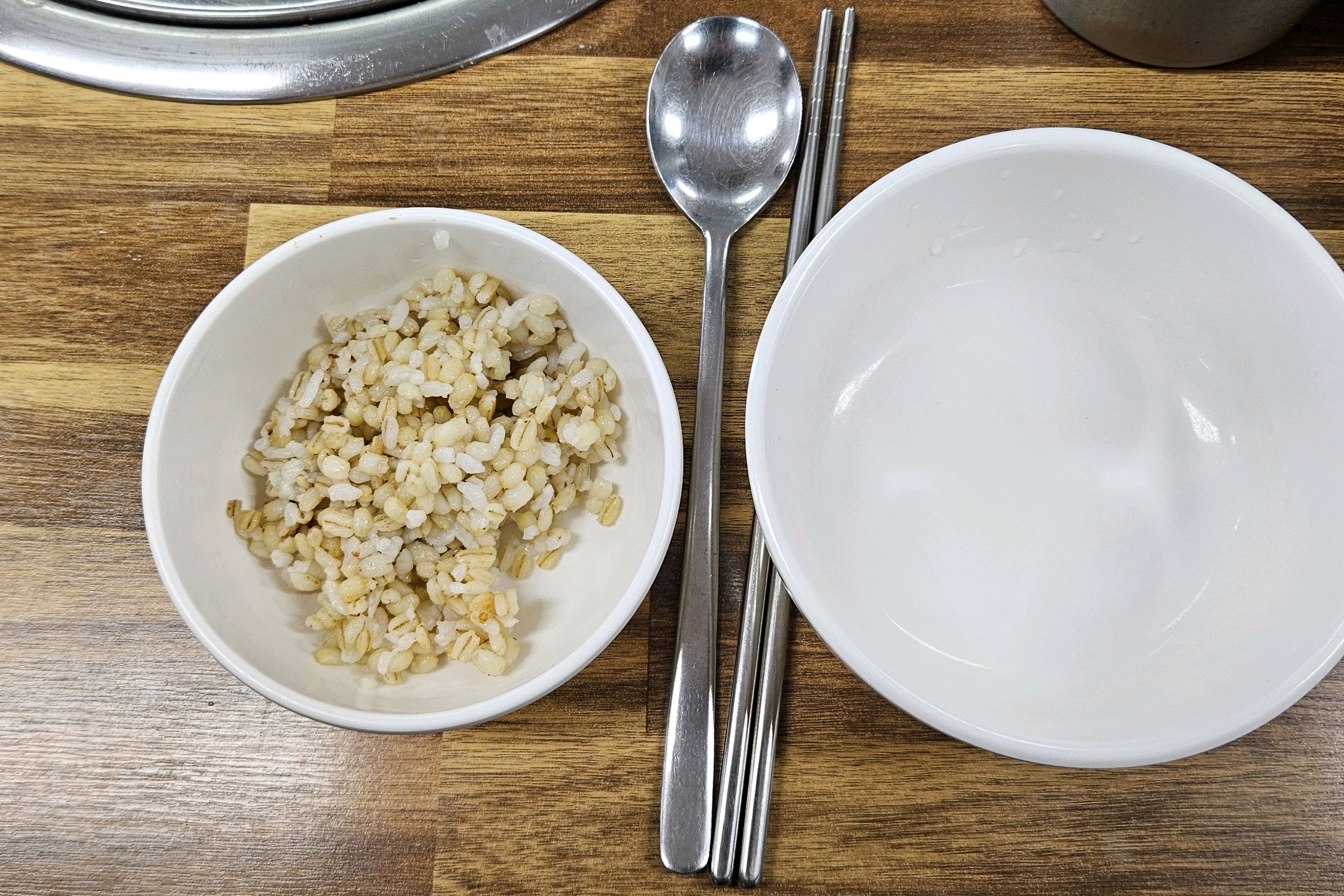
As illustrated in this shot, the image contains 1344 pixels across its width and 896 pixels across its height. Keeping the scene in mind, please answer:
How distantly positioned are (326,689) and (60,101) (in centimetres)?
62

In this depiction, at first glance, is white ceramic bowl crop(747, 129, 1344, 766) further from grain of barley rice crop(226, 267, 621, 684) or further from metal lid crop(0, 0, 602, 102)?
metal lid crop(0, 0, 602, 102)

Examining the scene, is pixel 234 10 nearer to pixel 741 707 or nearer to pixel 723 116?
pixel 723 116

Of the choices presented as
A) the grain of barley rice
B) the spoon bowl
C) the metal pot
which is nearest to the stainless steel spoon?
the spoon bowl

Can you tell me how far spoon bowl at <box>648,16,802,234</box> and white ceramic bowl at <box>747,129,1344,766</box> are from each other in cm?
16

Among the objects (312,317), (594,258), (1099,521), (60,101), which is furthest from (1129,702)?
(60,101)

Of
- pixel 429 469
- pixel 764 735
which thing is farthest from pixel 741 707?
pixel 429 469

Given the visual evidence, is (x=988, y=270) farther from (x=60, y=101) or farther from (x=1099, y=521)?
(x=60, y=101)

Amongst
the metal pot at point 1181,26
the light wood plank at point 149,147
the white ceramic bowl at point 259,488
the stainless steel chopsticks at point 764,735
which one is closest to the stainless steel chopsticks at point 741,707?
the stainless steel chopsticks at point 764,735

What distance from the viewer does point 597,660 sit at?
2.48ft

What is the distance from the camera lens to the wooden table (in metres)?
0.74

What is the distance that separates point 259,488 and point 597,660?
0.32m

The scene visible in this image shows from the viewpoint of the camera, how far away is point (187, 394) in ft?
2.16

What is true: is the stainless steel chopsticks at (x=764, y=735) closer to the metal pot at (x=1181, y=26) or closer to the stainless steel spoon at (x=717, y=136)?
the stainless steel spoon at (x=717, y=136)

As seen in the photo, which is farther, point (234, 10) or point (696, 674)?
point (234, 10)
